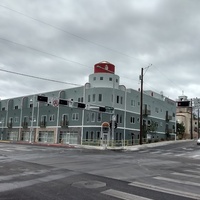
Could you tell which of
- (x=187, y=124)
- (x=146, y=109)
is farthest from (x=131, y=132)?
(x=187, y=124)

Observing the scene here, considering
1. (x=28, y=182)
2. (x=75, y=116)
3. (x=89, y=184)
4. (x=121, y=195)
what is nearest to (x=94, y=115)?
(x=75, y=116)

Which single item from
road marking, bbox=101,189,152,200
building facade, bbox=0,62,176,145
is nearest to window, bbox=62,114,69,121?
building facade, bbox=0,62,176,145

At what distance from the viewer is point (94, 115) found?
49.0m

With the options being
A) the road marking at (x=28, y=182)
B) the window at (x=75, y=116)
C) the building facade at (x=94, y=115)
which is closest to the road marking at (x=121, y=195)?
the road marking at (x=28, y=182)

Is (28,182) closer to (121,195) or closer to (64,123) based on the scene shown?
(121,195)

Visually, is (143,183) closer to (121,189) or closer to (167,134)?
(121,189)

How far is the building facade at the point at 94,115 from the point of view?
48969 millimetres

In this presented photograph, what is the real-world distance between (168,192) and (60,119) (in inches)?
1859

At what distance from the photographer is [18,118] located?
224 ft

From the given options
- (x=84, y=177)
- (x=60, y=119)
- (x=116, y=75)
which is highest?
(x=116, y=75)

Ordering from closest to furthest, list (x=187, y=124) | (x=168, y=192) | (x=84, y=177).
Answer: (x=168, y=192), (x=84, y=177), (x=187, y=124)

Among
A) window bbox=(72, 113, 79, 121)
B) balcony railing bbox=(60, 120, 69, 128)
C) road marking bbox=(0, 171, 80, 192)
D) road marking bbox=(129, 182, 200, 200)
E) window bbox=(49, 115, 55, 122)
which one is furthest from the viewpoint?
window bbox=(49, 115, 55, 122)

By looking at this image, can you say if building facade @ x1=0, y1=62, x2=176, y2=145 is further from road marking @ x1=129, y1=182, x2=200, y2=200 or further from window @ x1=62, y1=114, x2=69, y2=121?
road marking @ x1=129, y1=182, x2=200, y2=200

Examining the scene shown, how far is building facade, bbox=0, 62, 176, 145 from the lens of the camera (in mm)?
48969
